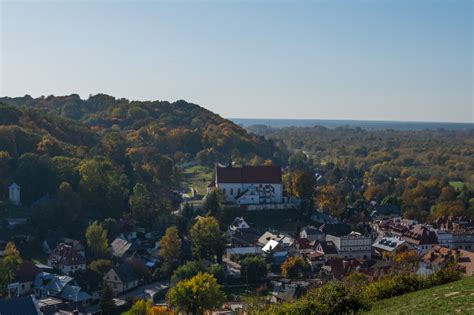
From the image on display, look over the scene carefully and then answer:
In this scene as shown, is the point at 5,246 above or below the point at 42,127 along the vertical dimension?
below

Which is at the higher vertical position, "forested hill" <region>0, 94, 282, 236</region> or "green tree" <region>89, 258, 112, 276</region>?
"forested hill" <region>0, 94, 282, 236</region>

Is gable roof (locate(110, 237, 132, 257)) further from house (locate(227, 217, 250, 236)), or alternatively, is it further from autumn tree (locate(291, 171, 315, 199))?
autumn tree (locate(291, 171, 315, 199))

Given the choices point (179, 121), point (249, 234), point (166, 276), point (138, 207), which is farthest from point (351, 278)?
point (179, 121)

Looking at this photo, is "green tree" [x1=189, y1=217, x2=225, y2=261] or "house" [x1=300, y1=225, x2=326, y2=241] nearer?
"green tree" [x1=189, y1=217, x2=225, y2=261]

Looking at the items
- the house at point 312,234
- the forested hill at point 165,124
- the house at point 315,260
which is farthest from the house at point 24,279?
the forested hill at point 165,124

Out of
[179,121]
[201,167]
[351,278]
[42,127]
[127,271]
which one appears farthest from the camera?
[179,121]

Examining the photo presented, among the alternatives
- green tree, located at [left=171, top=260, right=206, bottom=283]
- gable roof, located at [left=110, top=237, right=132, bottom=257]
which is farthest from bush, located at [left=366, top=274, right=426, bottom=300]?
gable roof, located at [left=110, top=237, right=132, bottom=257]

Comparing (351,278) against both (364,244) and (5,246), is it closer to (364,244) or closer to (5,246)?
(364,244)
